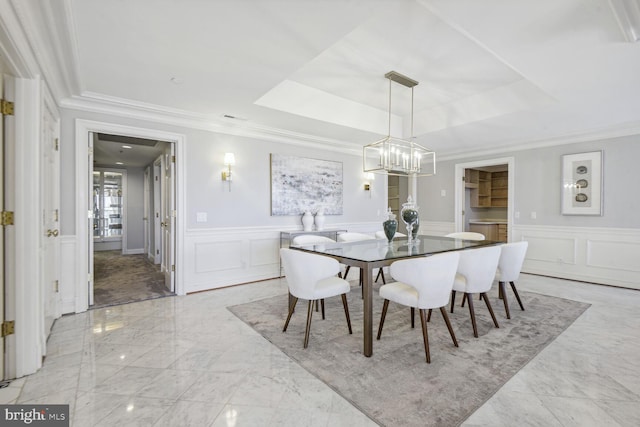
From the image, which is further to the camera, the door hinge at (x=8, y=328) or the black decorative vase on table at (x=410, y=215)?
the black decorative vase on table at (x=410, y=215)

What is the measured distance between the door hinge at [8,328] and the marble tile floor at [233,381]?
314mm

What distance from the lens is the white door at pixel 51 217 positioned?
2.54 meters

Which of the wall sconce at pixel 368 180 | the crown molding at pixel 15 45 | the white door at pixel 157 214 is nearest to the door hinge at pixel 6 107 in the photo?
the crown molding at pixel 15 45

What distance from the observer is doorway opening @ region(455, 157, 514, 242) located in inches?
248

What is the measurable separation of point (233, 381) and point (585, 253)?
538 cm

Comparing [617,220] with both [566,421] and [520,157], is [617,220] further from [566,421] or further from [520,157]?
[566,421]

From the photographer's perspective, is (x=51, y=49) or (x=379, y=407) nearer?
(x=379, y=407)

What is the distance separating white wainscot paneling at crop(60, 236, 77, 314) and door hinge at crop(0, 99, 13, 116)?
1645mm

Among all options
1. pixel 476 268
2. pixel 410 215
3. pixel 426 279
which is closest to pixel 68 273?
pixel 426 279

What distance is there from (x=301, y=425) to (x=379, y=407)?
1.47 feet

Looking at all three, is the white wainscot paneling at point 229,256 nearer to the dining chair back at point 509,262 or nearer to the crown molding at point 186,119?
the crown molding at point 186,119

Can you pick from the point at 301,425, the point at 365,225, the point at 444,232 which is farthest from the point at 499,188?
the point at 301,425

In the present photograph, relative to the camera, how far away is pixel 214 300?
12.1 feet

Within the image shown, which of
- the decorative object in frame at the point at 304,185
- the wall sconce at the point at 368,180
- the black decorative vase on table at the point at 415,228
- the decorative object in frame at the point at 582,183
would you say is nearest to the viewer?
the black decorative vase on table at the point at 415,228
